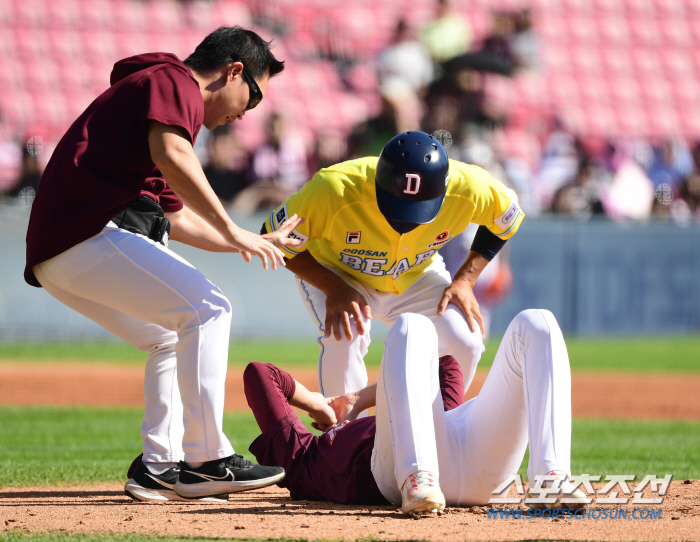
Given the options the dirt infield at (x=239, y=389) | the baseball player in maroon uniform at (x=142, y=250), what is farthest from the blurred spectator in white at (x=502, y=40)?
the baseball player in maroon uniform at (x=142, y=250)

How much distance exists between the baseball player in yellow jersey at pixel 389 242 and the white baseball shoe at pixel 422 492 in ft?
5.50

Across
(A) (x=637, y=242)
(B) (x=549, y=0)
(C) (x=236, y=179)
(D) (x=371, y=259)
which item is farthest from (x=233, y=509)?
(B) (x=549, y=0)

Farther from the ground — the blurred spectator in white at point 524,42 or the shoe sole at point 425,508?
the blurred spectator in white at point 524,42

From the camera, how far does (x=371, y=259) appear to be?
5188 mm

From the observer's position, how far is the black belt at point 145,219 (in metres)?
3.87

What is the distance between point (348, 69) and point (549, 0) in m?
5.38

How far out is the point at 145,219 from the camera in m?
3.96

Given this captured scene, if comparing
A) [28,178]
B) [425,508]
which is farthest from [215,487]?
[28,178]

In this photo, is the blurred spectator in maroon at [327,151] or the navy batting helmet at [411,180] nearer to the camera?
the navy batting helmet at [411,180]

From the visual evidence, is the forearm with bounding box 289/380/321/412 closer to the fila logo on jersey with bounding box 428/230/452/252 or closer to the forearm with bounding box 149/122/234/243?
the forearm with bounding box 149/122/234/243

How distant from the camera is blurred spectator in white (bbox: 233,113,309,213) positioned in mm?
13742

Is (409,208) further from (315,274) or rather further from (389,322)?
(389,322)

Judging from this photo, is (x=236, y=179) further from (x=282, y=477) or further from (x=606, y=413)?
(x=282, y=477)

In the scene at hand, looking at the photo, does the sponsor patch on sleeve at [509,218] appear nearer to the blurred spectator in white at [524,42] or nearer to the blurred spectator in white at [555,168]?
the blurred spectator in white at [555,168]
